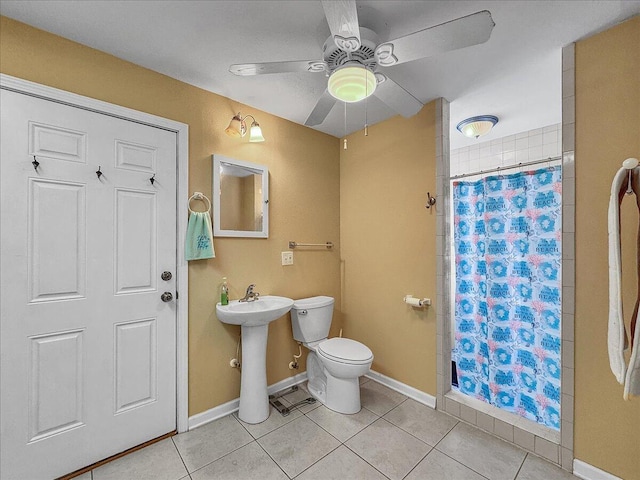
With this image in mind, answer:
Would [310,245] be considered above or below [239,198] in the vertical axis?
below

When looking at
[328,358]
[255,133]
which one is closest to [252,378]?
[328,358]

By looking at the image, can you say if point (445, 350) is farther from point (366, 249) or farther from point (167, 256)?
point (167, 256)

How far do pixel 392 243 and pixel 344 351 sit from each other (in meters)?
0.96

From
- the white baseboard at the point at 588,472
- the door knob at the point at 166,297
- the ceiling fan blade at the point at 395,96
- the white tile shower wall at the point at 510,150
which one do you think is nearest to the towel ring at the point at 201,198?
the door knob at the point at 166,297

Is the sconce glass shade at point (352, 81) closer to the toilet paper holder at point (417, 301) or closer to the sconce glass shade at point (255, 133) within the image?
the sconce glass shade at point (255, 133)

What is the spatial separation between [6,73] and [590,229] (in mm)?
2959

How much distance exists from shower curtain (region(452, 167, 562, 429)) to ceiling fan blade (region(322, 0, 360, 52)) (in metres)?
1.60

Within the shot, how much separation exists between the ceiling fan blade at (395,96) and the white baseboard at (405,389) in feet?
6.58

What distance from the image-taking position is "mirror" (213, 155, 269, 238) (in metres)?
1.97

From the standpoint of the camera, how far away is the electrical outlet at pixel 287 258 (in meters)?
2.35

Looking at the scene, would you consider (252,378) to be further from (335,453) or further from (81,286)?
(81,286)

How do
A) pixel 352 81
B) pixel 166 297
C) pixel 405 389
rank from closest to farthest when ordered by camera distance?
pixel 352 81
pixel 166 297
pixel 405 389

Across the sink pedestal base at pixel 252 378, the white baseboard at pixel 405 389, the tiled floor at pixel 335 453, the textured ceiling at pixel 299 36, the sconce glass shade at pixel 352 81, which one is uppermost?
the textured ceiling at pixel 299 36

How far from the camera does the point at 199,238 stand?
5.96 ft
